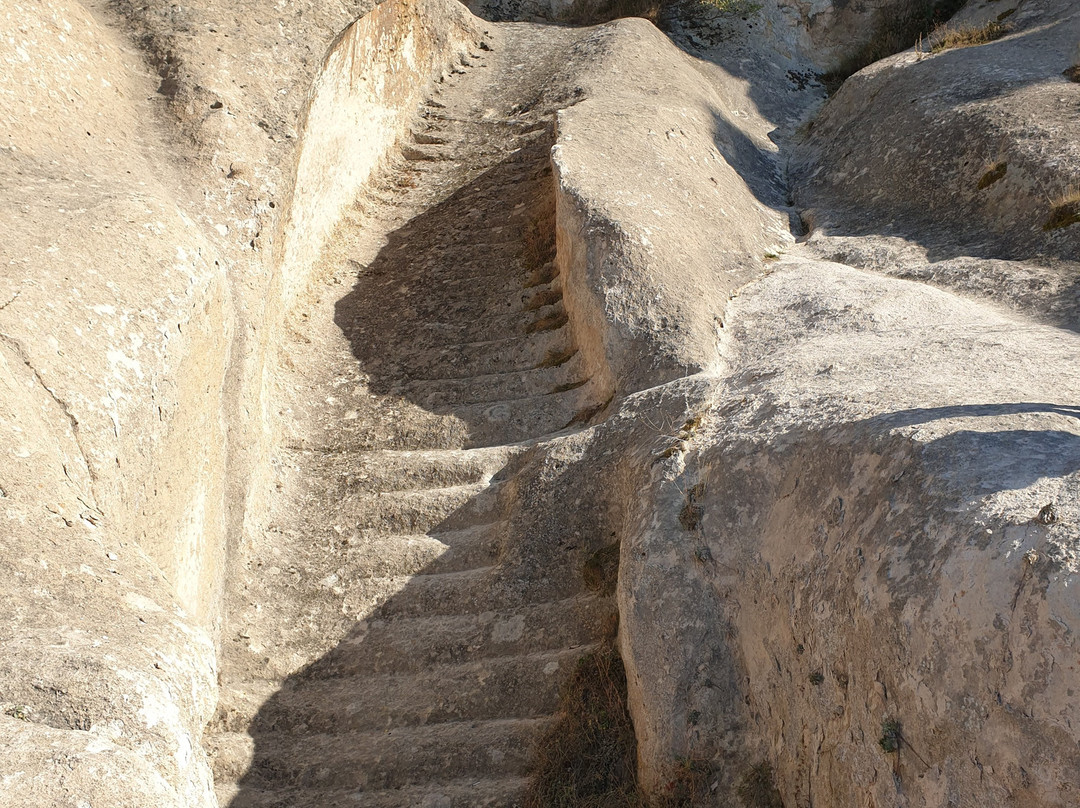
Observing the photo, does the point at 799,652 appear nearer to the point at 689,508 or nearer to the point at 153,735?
the point at 689,508

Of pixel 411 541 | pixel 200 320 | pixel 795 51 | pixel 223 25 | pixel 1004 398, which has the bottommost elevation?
pixel 1004 398

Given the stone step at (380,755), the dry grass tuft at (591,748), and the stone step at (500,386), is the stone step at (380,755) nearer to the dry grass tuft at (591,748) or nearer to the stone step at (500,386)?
the dry grass tuft at (591,748)

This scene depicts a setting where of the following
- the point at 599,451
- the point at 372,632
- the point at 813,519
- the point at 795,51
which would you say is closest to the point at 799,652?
the point at 813,519

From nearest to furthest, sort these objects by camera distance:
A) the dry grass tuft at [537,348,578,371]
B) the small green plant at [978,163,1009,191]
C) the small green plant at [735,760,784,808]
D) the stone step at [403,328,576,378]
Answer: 1. the small green plant at [735,760,784,808]
2. the dry grass tuft at [537,348,578,371]
3. the stone step at [403,328,576,378]
4. the small green plant at [978,163,1009,191]

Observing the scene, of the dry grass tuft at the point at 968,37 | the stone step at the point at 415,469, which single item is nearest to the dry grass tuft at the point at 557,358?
the stone step at the point at 415,469

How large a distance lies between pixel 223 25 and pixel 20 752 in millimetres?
7255

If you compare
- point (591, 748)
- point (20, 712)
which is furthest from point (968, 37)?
point (20, 712)

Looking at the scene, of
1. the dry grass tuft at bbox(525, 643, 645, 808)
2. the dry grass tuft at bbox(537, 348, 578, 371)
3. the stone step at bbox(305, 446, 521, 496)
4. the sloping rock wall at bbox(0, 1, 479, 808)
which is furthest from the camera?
the dry grass tuft at bbox(537, 348, 578, 371)

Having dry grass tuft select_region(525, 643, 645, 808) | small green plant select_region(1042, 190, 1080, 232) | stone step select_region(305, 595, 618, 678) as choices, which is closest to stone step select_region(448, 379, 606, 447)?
stone step select_region(305, 595, 618, 678)

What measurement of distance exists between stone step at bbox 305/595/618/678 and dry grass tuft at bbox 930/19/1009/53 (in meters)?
8.49

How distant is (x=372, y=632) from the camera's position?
6.56 metres

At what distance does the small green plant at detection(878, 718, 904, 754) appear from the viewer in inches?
163

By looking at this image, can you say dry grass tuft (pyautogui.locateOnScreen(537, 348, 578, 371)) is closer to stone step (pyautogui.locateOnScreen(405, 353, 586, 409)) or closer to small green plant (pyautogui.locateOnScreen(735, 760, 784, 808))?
stone step (pyautogui.locateOnScreen(405, 353, 586, 409))

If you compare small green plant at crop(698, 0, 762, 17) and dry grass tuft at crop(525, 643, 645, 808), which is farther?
small green plant at crop(698, 0, 762, 17)
